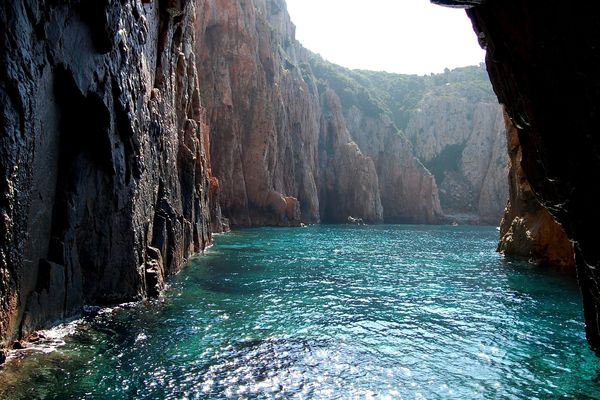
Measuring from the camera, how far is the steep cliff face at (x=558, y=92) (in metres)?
6.83

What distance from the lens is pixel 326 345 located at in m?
14.8

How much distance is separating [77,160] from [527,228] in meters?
33.0

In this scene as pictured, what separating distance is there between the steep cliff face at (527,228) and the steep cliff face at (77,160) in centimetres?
2223

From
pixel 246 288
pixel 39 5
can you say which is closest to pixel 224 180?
pixel 246 288

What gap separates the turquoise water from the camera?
37.1ft

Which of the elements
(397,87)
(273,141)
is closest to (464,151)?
(397,87)

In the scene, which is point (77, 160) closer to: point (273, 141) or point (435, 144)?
point (273, 141)

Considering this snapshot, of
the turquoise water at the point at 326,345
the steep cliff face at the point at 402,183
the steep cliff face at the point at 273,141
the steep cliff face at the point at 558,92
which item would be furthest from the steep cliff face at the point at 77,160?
the steep cliff face at the point at 402,183

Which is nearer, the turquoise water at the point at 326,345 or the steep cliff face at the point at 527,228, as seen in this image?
the turquoise water at the point at 326,345

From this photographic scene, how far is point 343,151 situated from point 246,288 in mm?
90327

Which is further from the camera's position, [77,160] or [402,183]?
[402,183]

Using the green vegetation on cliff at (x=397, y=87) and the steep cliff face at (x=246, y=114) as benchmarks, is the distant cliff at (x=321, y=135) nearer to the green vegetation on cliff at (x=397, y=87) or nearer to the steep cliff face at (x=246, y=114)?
the steep cliff face at (x=246, y=114)

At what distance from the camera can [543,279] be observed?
2831 cm

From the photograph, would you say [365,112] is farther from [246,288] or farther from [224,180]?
[246,288]
